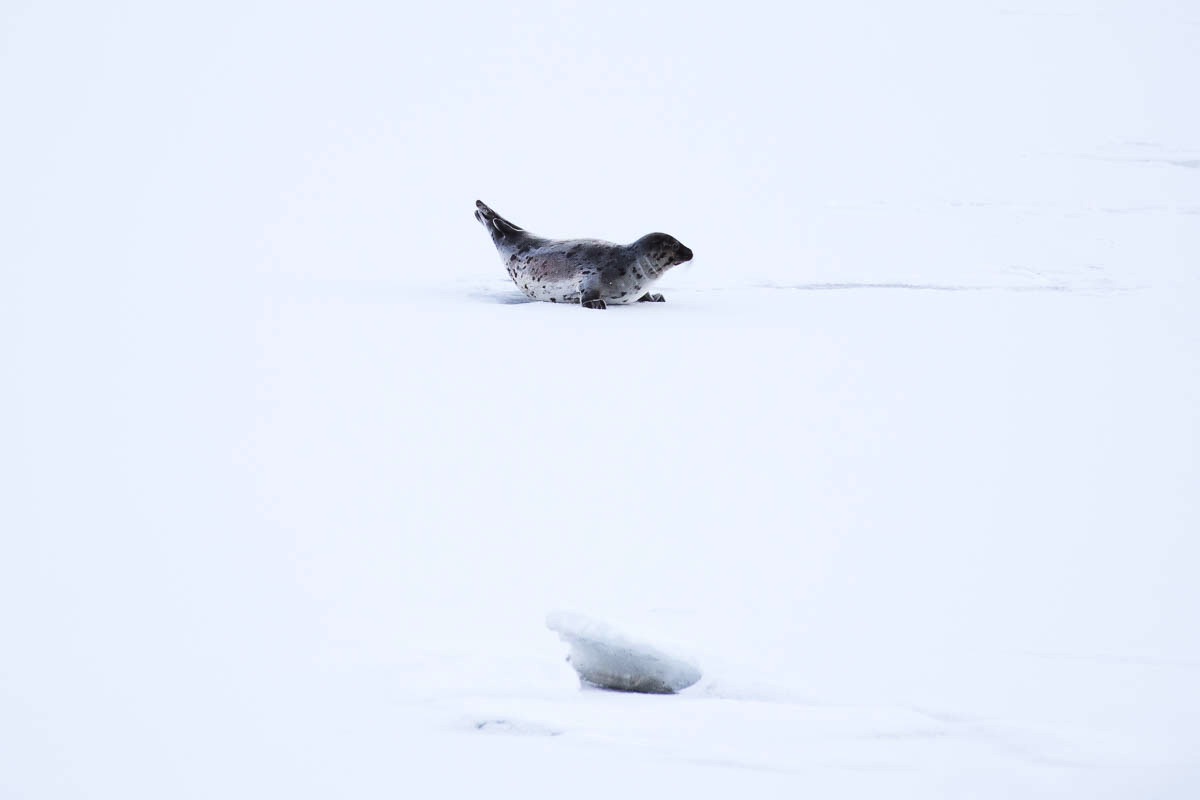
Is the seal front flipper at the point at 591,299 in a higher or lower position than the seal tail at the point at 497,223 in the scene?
lower

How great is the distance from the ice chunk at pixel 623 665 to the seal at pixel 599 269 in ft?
11.7

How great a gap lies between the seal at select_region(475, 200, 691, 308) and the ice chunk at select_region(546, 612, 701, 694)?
3553 millimetres

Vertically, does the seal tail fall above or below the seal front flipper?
above

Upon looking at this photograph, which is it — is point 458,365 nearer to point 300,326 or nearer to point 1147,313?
point 300,326

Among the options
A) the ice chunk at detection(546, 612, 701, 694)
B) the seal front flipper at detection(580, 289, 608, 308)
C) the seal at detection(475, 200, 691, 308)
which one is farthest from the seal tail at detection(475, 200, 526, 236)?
the ice chunk at detection(546, 612, 701, 694)

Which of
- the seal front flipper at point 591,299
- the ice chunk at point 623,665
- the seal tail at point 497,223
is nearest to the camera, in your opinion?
the ice chunk at point 623,665

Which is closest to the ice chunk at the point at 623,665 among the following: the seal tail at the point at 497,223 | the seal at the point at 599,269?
the seal at the point at 599,269

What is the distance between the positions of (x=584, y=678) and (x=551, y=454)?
1331 millimetres

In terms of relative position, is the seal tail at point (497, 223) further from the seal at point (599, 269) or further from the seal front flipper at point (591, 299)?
the seal front flipper at point (591, 299)

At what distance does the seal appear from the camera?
5.78 m

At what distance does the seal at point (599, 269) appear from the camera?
5777 mm

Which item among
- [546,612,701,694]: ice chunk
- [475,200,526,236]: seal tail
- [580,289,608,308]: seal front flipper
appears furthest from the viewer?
[475,200,526,236]: seal tail

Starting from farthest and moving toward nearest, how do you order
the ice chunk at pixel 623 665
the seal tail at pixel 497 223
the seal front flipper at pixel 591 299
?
the seal tail at pixel 497 223
the seal front flipper at pixel 591 299
the ice chunk at pixel 623 665

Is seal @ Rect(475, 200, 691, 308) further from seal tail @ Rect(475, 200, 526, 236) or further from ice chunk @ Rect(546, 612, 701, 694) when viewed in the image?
ice chunk @ Rect(546, 612, 701, 694)
